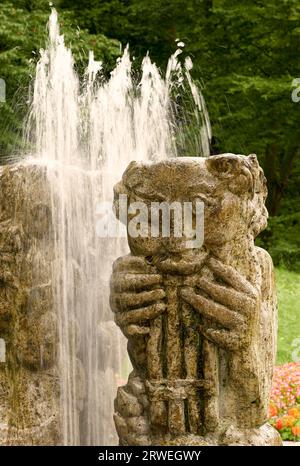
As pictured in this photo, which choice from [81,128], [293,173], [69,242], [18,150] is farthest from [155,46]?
[69,242]

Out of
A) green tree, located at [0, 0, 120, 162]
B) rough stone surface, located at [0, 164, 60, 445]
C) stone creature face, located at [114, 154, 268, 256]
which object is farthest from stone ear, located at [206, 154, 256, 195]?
green tree, located at [0, 0, 120, 162]

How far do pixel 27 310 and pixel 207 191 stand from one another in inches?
54.2

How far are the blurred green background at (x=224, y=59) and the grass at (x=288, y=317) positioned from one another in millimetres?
44

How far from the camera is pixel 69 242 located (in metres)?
5.01

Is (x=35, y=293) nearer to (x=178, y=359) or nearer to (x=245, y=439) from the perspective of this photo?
(x=178, y=359)

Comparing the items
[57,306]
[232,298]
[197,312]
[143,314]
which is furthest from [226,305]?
[57,306]

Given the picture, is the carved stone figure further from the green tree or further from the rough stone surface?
the green tree

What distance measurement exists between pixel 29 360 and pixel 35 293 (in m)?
0.40

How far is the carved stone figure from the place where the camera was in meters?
4.17

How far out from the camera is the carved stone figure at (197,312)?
4172 millimetres

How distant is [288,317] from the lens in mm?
11133

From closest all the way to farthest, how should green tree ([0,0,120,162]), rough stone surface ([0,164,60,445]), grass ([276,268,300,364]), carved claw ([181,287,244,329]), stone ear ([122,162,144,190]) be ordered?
carved claw ([181,287,244,329]) → stone ear ([122,162,144,190]) → rough stone surface ([0,164,60,445]) → grass ([276,268,300,364]) → green tree ([0,0,120,162])

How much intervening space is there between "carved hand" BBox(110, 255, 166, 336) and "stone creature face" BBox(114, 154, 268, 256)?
107mm
